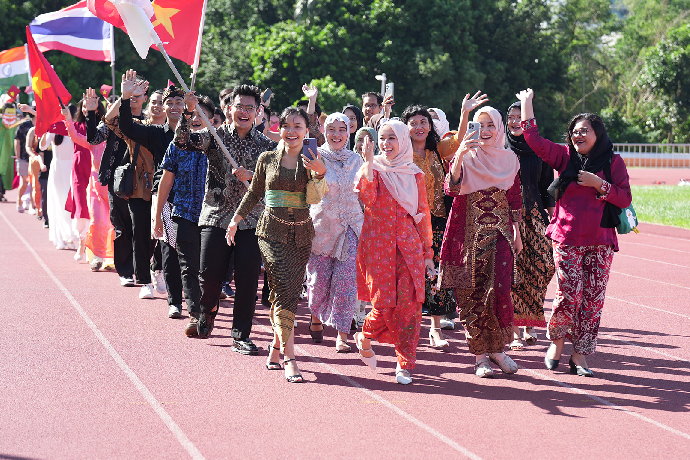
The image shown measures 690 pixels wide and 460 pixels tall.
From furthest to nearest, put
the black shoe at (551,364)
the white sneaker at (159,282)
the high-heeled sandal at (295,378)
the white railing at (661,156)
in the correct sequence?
the white railing at (661,156) → the white sneaker at (159,282) → the black shoe at (551,364) → the high-heeled sandal at (295,378)

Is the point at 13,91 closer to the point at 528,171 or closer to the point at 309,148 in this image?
the point at 528,171

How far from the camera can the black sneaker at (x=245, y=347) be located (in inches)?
283

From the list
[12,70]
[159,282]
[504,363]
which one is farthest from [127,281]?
[12,70]

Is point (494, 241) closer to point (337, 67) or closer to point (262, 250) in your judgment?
point (262, 250)

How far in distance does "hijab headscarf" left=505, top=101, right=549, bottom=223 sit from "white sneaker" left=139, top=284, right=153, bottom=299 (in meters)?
4.15

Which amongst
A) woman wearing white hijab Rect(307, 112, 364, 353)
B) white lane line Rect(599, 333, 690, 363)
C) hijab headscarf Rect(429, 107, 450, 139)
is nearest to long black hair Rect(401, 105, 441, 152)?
hijab headscarf Rect(429, 107, 450, 139)

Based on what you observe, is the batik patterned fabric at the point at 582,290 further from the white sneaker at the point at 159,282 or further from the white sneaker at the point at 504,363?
the white sneaker at the point at 159,282

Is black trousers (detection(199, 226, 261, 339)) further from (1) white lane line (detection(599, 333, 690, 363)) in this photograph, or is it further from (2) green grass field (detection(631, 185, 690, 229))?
(2) green grass field (detection(631, 185, 690, 229))

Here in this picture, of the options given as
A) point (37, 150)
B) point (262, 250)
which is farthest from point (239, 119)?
point (37, 150)

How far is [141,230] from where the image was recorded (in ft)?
30.9

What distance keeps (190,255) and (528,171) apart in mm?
2991

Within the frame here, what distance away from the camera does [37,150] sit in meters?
17.6

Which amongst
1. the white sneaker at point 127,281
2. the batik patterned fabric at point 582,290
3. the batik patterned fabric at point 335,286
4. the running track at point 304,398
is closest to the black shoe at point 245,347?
the running track at point 304,398

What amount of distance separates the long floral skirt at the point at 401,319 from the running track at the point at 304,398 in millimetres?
254
